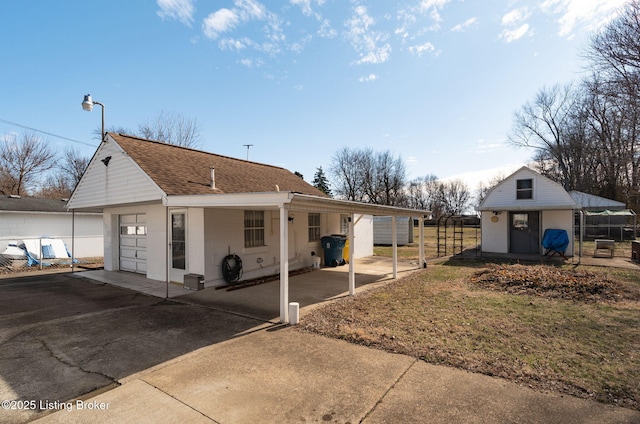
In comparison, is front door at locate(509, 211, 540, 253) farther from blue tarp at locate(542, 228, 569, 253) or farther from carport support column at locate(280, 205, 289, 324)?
carport support column at locate(280, 205, 289, 324)

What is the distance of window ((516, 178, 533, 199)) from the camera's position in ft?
51.7

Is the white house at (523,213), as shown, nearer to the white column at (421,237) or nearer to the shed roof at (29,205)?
the white column at (421,237)

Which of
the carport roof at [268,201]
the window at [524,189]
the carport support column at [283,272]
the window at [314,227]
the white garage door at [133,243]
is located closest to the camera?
the carport roof at [268,201]

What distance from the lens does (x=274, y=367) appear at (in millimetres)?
4039

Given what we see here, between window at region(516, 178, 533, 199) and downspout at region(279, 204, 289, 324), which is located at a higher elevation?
window at region(516, 178, 533, 199)

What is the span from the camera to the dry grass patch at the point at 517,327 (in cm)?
381

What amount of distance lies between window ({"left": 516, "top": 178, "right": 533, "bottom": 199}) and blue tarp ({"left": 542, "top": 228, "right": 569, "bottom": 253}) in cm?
211

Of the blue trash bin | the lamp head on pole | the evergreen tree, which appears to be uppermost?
the evergreen tree

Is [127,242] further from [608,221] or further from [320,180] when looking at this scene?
[320,180]

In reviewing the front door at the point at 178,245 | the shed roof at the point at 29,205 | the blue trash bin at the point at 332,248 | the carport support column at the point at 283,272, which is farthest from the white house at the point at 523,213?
the shed roof at the point at 29,205

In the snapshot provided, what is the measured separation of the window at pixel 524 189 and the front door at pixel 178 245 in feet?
51.6

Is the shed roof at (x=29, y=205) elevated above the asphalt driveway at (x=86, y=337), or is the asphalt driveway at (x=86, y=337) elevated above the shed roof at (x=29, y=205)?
the shed roof at (x=29, y=205)

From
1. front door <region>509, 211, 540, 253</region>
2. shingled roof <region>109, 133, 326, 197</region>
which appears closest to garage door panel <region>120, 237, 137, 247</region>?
shingled roof <region>109, 133, 326, 197</region>

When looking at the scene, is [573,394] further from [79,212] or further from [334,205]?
[79,212]
